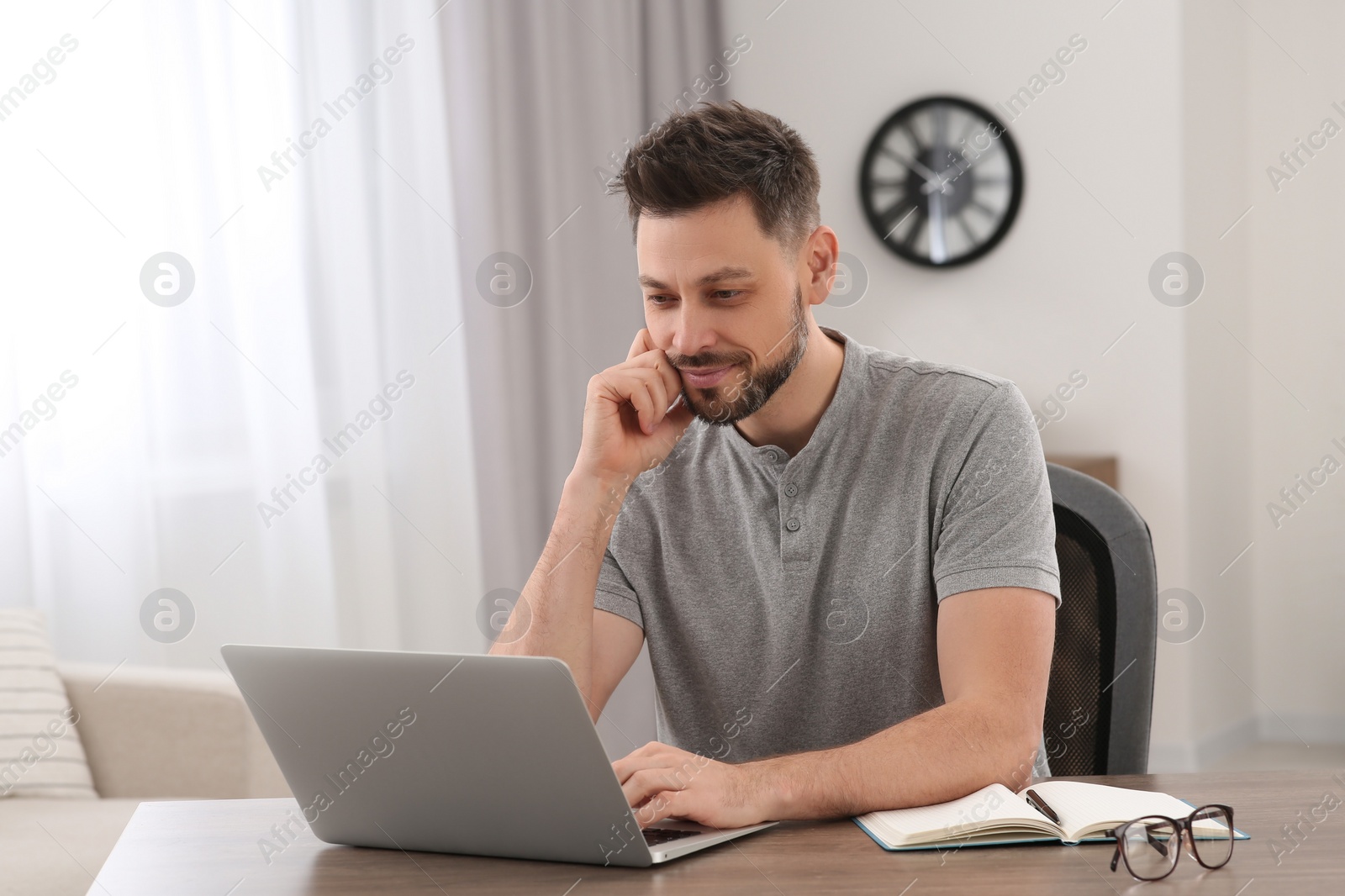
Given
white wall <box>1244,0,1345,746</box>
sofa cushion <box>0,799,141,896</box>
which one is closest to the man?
sofa cushion <box>0,799,141,896</box>

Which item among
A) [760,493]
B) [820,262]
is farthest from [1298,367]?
[760,493]

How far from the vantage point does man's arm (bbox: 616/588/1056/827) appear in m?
0.98

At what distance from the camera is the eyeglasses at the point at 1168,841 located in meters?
0.86

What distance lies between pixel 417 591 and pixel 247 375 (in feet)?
2.18

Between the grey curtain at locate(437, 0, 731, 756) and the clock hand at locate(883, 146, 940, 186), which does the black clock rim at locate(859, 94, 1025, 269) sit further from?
the grey curtain at locate(437, 0, 731, 756)

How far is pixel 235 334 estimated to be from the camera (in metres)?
2.66

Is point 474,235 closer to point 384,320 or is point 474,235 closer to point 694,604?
point 384,320

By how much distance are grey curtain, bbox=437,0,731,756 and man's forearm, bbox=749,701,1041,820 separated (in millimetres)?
2099

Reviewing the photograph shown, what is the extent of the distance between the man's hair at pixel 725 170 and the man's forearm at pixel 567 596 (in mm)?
363

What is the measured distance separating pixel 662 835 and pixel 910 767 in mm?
227

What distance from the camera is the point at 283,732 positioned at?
971mm

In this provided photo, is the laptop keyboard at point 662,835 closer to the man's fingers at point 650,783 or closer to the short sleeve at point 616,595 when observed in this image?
the man's fingers at point 650,783

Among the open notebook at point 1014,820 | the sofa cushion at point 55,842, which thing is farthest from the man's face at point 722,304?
the sofa cushion at point 55,842

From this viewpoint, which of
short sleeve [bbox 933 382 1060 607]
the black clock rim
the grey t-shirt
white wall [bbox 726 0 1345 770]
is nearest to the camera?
short sleeve [bbox 933 382 1060 607]
